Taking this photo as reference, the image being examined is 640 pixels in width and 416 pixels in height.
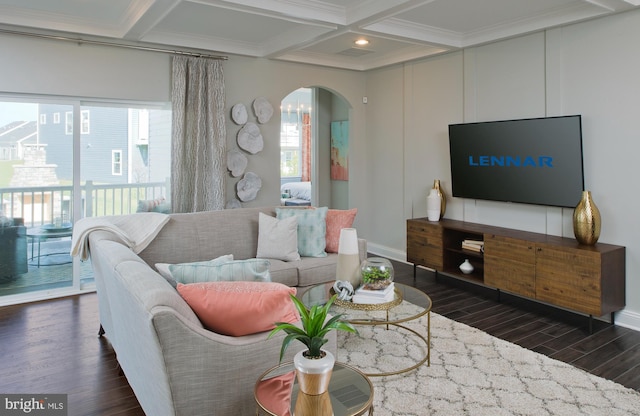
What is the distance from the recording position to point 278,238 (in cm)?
418

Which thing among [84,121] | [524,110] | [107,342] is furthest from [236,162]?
[524,110]

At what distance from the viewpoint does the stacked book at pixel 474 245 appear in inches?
187

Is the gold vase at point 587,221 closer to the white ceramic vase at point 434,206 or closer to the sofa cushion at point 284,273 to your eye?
the white ceramic vase at point 434,206

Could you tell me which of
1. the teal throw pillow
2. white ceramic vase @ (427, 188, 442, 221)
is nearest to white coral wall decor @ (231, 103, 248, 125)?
the teal throw pillow

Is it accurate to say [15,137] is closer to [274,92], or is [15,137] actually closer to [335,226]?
[274,92]

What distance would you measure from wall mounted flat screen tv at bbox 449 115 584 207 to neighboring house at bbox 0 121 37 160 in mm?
4205

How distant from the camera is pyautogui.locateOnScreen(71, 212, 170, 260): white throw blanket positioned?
133 inches

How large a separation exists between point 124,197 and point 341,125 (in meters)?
3.32

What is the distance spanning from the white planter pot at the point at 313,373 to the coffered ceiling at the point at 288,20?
9.68 feet

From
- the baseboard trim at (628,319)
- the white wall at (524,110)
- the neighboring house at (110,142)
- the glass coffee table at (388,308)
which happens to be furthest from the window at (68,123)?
the baseboard trim at (628,319)

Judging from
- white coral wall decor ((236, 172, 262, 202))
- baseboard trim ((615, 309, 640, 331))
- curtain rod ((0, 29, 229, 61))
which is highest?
curtain rod ((0, 29, 229, 61))

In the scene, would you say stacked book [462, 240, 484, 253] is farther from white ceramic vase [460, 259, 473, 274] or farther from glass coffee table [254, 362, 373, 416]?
glass coffee table [254, 362, 373, 416]

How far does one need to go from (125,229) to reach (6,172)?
1.65m

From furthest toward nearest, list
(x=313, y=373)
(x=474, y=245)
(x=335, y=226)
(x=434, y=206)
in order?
(x=434, y=206) < (x=474, y=245) < (x=335, y=226) < (x=313, y=373)
